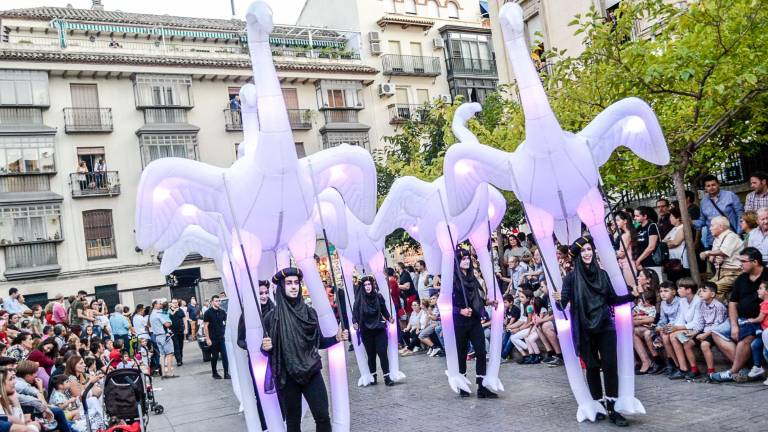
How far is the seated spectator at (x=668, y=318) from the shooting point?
9.44m

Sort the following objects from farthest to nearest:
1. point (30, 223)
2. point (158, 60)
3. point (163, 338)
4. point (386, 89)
→ point (386, 89) → point (158, 60) → point (30, 223) → point (163, 338)

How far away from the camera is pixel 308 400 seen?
21.0ft

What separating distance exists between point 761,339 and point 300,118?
28.1 meters

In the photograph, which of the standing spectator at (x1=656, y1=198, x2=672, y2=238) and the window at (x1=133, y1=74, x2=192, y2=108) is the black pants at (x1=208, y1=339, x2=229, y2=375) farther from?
the window at (x1=133, y1=74, x2=192, y2=108)

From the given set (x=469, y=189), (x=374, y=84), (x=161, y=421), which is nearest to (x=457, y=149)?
(x=469, y=189)

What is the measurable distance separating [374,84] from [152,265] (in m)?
14.1

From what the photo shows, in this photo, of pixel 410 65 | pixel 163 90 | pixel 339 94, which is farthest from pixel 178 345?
pixel 410 65

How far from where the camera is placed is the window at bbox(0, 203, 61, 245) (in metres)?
28.0

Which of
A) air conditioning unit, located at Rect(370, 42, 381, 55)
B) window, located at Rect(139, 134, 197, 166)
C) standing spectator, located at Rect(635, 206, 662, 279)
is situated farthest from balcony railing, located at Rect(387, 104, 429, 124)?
standing spectator, located at Rect(635, 206, 662, 279)

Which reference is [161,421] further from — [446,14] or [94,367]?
[446,14]

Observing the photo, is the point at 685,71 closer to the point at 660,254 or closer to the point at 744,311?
the point at 744,311

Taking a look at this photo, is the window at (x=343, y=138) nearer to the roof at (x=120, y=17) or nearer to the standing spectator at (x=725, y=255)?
the roof at (x=120, y=17)

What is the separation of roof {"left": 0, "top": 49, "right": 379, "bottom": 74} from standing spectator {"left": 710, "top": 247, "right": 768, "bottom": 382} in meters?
26.7

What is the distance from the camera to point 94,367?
11.4m
